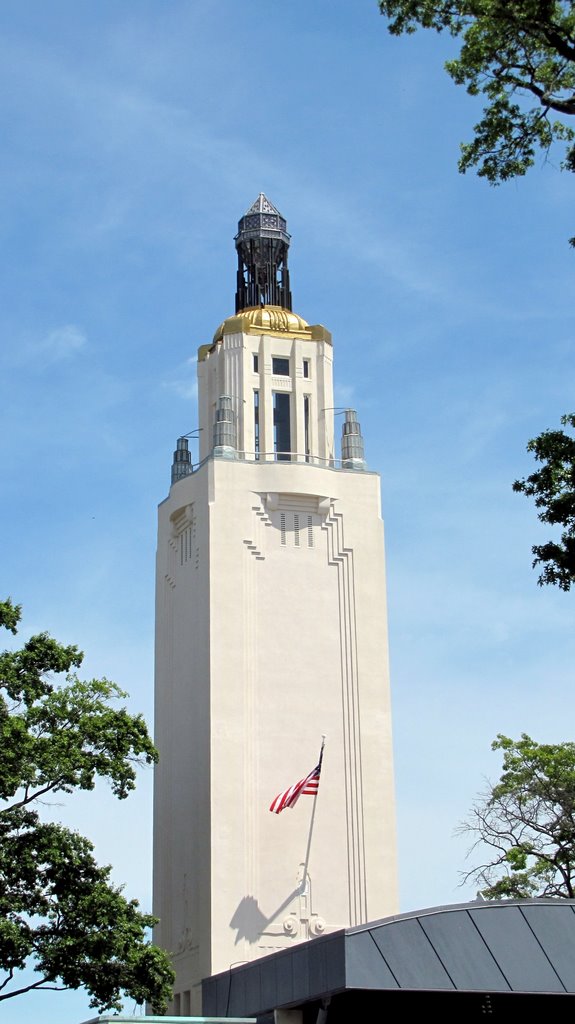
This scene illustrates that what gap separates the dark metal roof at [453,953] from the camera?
3644 cm

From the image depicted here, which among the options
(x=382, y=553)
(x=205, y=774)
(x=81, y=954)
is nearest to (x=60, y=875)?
(x=81, y=954)

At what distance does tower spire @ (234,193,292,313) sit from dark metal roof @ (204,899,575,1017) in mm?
32957

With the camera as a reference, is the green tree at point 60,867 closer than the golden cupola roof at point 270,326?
Yes

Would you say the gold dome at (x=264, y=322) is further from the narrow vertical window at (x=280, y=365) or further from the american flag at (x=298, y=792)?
the american flag at (x=298, y=792)

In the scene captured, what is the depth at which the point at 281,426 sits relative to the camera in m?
62.5

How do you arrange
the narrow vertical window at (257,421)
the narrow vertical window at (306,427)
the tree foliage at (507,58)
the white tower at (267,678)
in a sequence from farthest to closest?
the narrow vertical window at (306,427) → the narrow vertical window at (257,421) → the white tower at (267,678) → the tree foliage at (507,58)

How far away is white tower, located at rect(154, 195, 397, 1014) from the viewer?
5388cm

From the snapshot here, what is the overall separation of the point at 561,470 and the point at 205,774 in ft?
89.8

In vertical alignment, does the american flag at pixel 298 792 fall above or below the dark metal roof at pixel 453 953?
above

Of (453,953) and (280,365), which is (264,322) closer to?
(280,365)

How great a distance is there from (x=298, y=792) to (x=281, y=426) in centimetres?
1604

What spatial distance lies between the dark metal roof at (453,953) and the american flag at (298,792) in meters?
13.8

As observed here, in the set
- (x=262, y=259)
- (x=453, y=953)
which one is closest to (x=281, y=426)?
(x=262, y=259)

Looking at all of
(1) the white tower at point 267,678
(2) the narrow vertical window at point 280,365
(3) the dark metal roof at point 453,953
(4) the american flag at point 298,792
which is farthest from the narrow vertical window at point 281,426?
(3) the dark metal roof at point 453,953
